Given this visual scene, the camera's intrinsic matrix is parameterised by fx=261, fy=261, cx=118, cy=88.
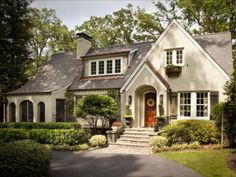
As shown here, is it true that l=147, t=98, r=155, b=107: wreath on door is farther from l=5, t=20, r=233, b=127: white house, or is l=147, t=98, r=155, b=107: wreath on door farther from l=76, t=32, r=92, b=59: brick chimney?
l=76, t=32, r=92, b=59: brick chimney

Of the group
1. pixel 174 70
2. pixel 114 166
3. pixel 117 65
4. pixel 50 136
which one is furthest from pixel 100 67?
pixel 114 166

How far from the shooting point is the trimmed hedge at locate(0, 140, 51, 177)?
26.1ft

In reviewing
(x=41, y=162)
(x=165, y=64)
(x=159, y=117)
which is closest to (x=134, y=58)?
(x=165, y=64)

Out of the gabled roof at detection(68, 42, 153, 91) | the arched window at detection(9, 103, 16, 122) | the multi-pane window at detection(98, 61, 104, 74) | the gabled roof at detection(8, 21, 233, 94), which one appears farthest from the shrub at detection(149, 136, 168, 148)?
the arched window at detection(9, 103, 16, 122)

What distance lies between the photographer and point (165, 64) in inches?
778

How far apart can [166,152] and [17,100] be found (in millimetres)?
15647

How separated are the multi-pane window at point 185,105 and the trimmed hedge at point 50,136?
276 inches

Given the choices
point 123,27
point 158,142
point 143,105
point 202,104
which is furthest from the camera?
point 123,27

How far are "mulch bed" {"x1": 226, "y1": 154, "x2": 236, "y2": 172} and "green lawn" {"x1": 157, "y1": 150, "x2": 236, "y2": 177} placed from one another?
18 cm

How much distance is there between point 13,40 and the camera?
2611cm

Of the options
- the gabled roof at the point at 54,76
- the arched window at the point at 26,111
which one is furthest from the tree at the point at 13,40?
the arched window at the point at 26,111

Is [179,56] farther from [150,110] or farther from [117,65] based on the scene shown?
[117,65]

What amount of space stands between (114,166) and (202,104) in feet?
30.5

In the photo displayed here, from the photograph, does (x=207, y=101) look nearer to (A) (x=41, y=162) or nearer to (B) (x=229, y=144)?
(B) (x=229, y=144)
